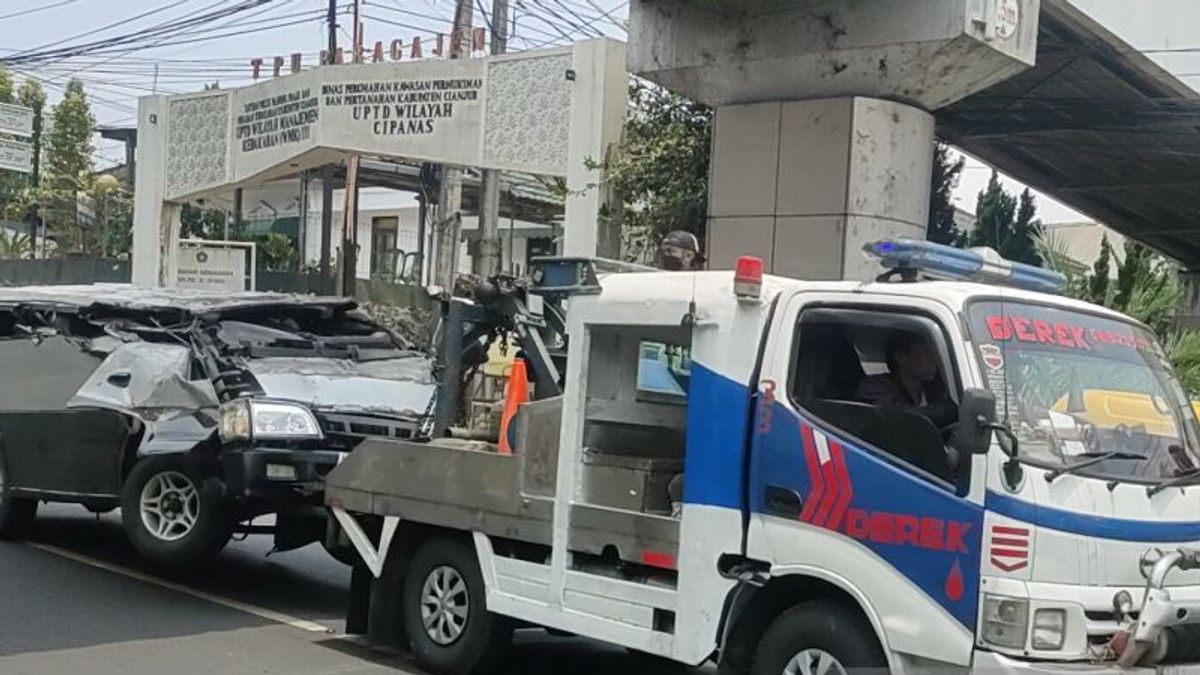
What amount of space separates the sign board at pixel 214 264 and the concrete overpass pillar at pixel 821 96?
11.3 meters

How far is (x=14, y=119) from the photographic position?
2872 cm

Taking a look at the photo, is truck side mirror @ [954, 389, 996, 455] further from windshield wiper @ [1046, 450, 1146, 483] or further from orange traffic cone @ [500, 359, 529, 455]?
orange traffic cone @ [500, 359, 529, 455]

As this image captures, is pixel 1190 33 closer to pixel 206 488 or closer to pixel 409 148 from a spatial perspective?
pixel 409 148

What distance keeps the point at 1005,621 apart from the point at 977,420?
702mm

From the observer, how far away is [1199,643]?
15.9 ft

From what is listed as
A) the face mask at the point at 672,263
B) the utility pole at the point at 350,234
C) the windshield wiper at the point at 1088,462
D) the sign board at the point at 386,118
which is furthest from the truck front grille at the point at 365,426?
the utility pole at the point at 350,234

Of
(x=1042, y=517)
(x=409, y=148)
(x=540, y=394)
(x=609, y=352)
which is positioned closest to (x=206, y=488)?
(x=540, y=394)

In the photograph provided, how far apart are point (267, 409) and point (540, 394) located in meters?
2.30

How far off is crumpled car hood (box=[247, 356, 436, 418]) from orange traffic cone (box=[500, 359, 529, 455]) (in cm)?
187

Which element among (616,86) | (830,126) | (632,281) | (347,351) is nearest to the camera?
(632,281)

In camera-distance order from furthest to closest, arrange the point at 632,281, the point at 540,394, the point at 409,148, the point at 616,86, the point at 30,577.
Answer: the point at 409,148, the point at 616,86, the point at 30,577, the point at 540,394, the point at 632,281

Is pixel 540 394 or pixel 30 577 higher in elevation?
pixel 540 394

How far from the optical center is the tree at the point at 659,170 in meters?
15.2

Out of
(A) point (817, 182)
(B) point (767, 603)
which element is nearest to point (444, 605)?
(B) point (767, 603)
